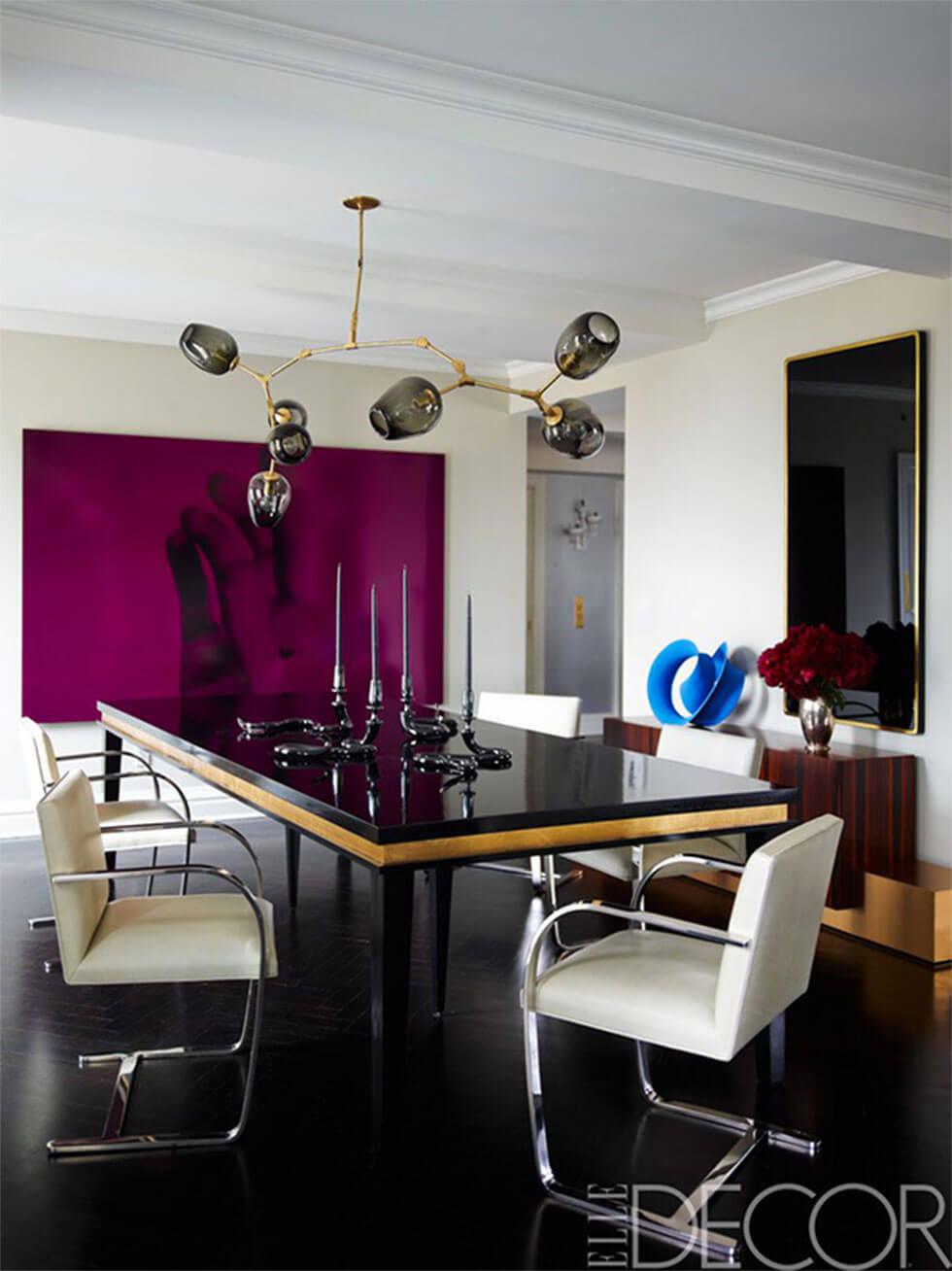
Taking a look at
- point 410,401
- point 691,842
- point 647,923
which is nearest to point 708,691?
point 691,842

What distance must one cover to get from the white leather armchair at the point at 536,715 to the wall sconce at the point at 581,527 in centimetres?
445

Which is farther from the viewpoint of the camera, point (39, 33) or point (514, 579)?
point (514, 579)

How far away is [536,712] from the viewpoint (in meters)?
5.52

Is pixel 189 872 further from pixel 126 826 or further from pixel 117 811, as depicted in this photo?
pixel 117 811

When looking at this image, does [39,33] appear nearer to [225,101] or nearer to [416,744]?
[225,101]

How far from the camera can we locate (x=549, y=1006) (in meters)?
2.87

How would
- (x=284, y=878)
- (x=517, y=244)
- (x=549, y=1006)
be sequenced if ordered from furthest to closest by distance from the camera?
(x=284, y=878) → (x=517, y=244) → (x=549, y=1006)

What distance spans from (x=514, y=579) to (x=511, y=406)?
115 centimetres

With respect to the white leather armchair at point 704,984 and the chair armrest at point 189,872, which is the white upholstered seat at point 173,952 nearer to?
the chair armrest at point 189,872

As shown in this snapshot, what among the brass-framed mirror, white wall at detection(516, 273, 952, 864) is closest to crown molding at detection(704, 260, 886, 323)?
white wall at detection(516, 273, 952, 864)

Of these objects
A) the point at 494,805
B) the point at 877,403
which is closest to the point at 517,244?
the point at 877,403

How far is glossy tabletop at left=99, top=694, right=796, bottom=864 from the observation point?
9.61 feet

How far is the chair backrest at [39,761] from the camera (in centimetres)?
449

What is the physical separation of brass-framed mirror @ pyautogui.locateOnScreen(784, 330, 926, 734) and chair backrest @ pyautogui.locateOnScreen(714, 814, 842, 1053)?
247 cm
